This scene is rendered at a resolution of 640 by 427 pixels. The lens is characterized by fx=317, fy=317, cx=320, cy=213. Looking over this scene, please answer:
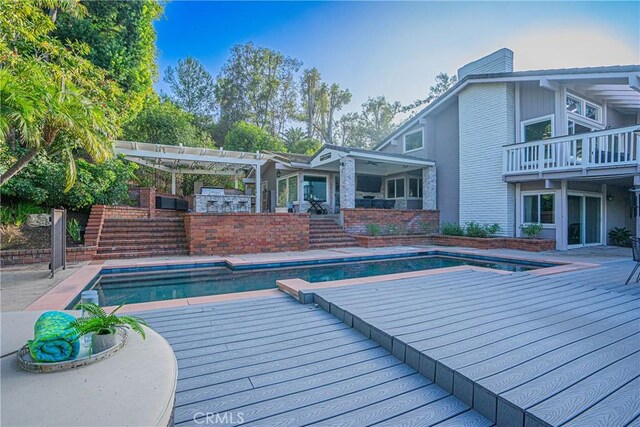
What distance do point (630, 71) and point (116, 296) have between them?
484 inches

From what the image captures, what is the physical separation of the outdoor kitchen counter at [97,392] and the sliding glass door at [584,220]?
39.9ft

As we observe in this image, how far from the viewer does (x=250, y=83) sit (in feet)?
89.3

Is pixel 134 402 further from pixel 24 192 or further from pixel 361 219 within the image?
pixel 361 219

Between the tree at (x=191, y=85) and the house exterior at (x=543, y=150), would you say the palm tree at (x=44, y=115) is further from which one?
the tree at (x=191, y=85)

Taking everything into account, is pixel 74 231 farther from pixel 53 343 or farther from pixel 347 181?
pixel 347 181

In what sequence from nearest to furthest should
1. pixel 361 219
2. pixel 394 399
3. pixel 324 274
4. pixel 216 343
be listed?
1. pixel 394 399
2. pixel 216 343
3. pixel 324 274
4. pixel 361 219

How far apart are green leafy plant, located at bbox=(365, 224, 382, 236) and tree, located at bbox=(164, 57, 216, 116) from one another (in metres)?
Answer: 21.9

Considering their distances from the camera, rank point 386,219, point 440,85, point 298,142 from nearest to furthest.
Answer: point 386,219
point 298,142
point 440,85

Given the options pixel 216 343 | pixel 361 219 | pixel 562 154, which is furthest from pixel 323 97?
pixel 216 343

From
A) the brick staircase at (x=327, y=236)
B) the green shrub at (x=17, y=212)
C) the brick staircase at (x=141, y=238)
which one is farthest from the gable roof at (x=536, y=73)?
the green shrub at (x=17, y=212)

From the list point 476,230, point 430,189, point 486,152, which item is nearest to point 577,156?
point 486,152

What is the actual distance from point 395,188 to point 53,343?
15535 millimetres

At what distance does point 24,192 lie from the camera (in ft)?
24.5

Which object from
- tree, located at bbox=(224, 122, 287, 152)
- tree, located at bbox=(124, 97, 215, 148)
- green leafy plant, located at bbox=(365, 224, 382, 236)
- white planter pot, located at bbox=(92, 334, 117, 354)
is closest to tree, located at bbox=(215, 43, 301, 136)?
tree, located at bbox=(224, 122, 287, 152)
